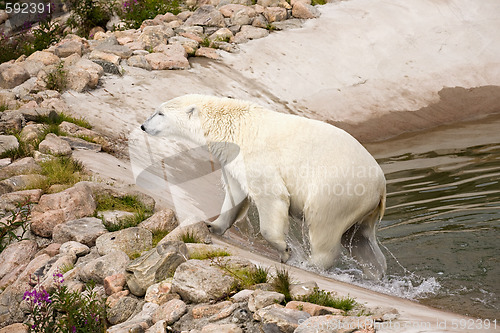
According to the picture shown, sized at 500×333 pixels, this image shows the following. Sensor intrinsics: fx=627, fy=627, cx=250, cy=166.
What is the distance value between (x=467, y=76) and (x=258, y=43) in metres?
4.93

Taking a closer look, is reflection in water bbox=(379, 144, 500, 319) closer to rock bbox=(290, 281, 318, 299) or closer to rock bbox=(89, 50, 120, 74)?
rock bbox=(290, 281, 318, 299)

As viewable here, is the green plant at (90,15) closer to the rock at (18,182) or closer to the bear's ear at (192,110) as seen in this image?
the rock at (18,182)

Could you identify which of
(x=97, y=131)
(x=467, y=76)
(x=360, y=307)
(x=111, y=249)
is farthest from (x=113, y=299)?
(x=467, y=76)

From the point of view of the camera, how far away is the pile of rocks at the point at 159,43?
11508mm

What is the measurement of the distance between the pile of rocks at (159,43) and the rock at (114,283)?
656 cm

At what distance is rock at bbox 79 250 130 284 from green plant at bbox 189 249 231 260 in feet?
1.95

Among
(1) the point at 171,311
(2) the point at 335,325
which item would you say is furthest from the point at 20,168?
(2) the point at 335,325

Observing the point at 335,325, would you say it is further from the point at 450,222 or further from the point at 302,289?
the point at 450,222

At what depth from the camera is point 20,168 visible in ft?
24.9

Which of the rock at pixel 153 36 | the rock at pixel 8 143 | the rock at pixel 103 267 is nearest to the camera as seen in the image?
the rock at pixel 103 267

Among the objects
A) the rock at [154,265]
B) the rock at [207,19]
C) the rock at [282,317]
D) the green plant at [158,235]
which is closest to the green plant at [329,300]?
the rock at [282,317]

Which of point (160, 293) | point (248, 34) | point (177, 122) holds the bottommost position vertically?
point (248, 34)

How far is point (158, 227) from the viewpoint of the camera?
6.17 m

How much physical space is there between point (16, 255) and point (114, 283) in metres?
1.45
